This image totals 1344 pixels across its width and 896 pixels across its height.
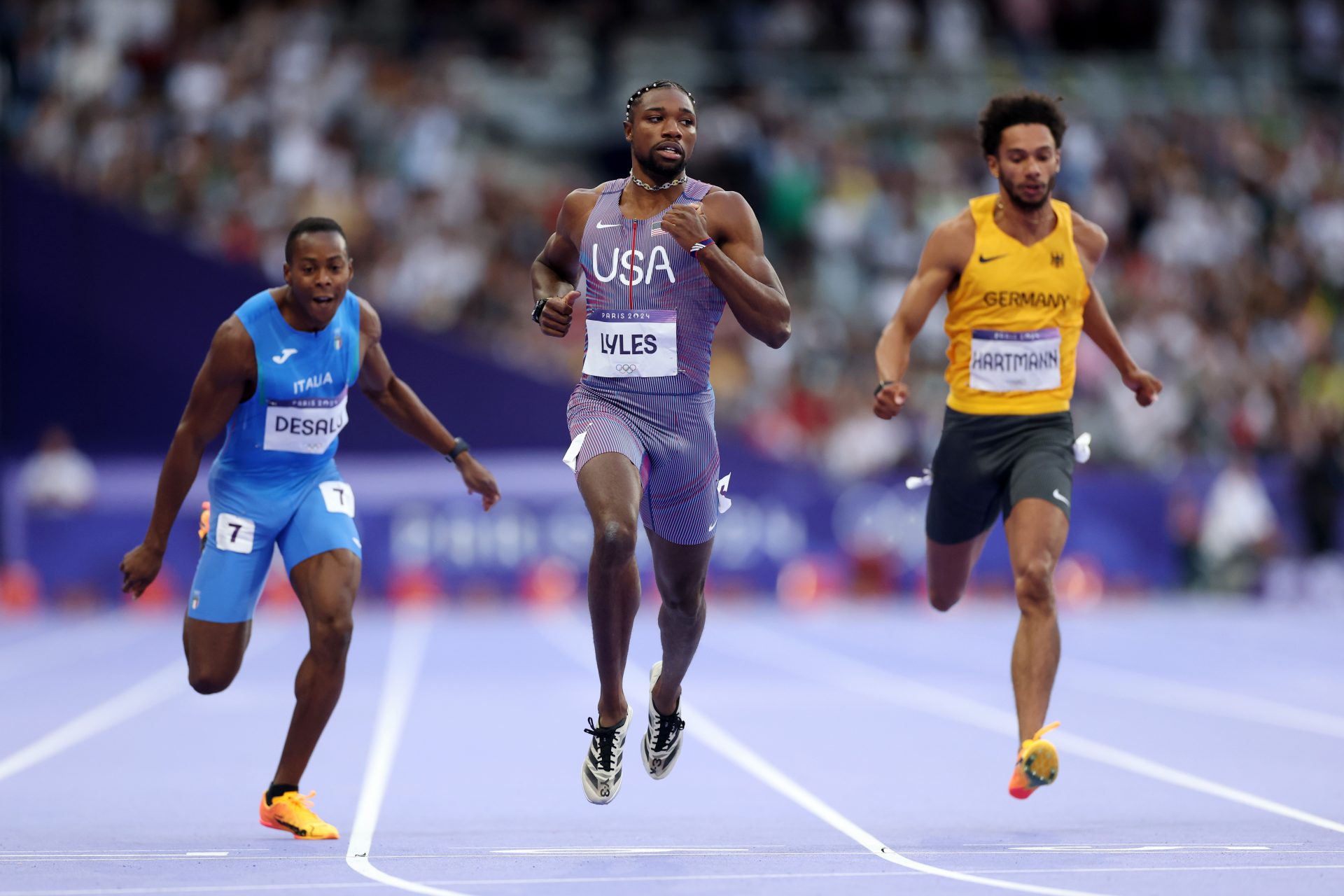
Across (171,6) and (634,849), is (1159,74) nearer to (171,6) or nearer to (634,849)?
(171,6)

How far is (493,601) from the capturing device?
1844cm

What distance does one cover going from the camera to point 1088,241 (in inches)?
276

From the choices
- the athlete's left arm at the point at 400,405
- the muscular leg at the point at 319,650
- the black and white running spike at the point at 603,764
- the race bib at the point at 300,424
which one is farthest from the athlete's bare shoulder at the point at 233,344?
the black and white running spike at the point at 603,764

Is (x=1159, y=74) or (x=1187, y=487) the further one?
(x=1159, y=74)

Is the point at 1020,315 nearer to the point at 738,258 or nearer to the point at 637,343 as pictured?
the point at 738,258

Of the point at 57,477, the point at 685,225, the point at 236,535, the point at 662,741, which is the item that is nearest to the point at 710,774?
the point at 662,741

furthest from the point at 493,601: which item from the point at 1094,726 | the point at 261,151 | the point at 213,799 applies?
the point at 213,799

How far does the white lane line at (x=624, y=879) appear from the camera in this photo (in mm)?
5090

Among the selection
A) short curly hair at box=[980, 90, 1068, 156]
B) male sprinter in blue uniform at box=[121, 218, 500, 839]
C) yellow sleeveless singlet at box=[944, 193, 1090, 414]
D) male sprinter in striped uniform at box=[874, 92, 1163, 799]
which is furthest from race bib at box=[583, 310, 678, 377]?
short curly hair at box=[980, 90, 1068, 156]

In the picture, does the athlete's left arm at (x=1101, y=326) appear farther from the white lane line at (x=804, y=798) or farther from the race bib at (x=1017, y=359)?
the white lane line at (x=804, y=798)

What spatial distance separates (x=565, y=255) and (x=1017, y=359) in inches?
70.9

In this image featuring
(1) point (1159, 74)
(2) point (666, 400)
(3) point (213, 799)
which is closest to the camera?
(2) point (666, 400)

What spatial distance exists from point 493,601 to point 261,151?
546 centimetres

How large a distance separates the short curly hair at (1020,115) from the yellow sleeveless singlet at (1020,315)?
0.84 ft
